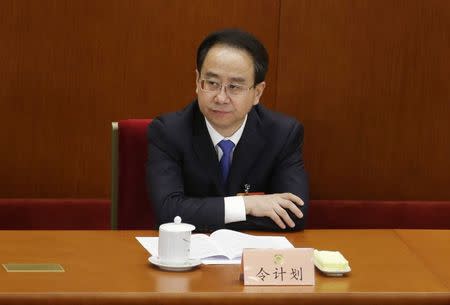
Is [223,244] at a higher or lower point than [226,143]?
lower

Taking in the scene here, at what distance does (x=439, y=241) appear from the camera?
109 inches

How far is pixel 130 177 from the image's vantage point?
10.2 feet

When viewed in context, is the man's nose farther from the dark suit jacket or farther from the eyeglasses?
the dark suit jacket

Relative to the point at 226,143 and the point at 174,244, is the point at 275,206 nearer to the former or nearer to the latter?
the point at 226,143

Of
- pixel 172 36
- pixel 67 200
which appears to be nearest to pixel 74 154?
pixel 67 200

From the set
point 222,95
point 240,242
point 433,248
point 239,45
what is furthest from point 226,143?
point 433,248

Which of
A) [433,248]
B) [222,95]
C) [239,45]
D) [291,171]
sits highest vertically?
[239,45]

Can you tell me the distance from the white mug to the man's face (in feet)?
2.42

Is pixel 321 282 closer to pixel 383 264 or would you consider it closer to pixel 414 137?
pixel 383 264

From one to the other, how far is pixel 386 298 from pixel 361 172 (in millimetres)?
1981

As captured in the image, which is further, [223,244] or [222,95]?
[222,95]

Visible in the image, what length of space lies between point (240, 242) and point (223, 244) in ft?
0.19

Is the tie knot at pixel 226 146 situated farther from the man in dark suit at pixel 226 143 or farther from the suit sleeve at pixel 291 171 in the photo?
the suit sleeve at pixel 291 171

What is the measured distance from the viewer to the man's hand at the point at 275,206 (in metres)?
2.79
